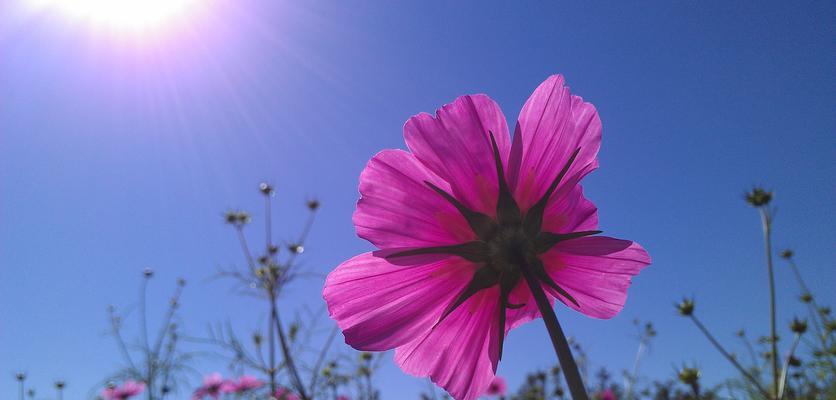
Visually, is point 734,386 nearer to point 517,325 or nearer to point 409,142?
point 517,325

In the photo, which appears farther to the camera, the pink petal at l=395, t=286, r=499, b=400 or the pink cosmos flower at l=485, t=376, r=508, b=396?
the pink cosmos flower at l=485, t=376, r=508, b=396

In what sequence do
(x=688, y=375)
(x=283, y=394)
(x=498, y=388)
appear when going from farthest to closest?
(x=498, y=388)
(x=283, y=394)
(x=688, y=375)

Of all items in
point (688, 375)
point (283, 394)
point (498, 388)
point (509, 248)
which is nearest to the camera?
point (509, 248)

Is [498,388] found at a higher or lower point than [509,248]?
higher

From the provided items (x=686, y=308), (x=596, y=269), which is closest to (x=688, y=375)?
(x=686, y=308)

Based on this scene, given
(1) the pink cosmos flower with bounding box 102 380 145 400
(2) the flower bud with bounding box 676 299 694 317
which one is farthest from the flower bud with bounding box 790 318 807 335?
(1) the pink cosmos flower with bounding box 102 380 145 400

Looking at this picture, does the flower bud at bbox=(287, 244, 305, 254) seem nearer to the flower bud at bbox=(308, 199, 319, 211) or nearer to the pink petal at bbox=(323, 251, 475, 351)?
the flower bud at bbox=(308, 199, 319, 211)

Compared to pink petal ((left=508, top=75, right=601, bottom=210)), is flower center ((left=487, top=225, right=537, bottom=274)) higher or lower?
lower

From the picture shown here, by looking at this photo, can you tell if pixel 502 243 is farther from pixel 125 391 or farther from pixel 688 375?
pixel 125 391

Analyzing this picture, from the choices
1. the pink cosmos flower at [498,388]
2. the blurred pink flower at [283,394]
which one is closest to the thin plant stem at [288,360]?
the blurred pink flower at [283,394]
